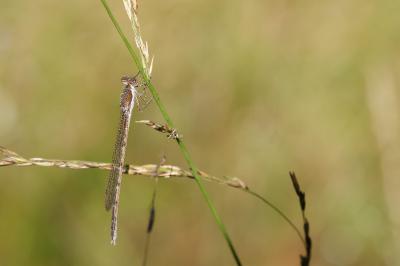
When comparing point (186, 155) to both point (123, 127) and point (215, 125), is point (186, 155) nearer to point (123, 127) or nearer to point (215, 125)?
point (123, 127)

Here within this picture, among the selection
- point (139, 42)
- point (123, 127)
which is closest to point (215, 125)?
point (123, 127)

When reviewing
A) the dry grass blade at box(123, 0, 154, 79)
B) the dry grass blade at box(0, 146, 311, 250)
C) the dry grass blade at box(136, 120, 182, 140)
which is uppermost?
the dry grass blade at box(123, 0, 154, 79)

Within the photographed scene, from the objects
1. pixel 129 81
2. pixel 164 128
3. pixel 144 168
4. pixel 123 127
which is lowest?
pixel 144 168

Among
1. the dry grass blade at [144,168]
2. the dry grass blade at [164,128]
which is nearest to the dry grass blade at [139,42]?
the dry grass blade at [164,128]

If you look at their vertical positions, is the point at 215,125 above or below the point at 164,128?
above

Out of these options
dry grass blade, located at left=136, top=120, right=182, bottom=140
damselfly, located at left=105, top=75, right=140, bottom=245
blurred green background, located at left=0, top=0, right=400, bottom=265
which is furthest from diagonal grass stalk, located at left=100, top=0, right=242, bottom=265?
blurred green background, located at left=0, top=0, right=400, bottom=265

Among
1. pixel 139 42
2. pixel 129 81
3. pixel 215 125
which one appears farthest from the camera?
pixel 215 125

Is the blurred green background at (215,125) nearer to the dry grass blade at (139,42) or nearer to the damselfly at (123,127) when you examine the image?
the damselfly at (123,127)

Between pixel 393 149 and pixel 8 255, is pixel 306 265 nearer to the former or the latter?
pixel 8 255

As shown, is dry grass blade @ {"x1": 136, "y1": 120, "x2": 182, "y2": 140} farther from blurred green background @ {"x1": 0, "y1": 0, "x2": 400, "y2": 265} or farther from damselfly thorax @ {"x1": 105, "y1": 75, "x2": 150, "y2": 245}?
blurred green background @ {"x1": 0, "y1": 0, "x2": 400, "y2": 265}
